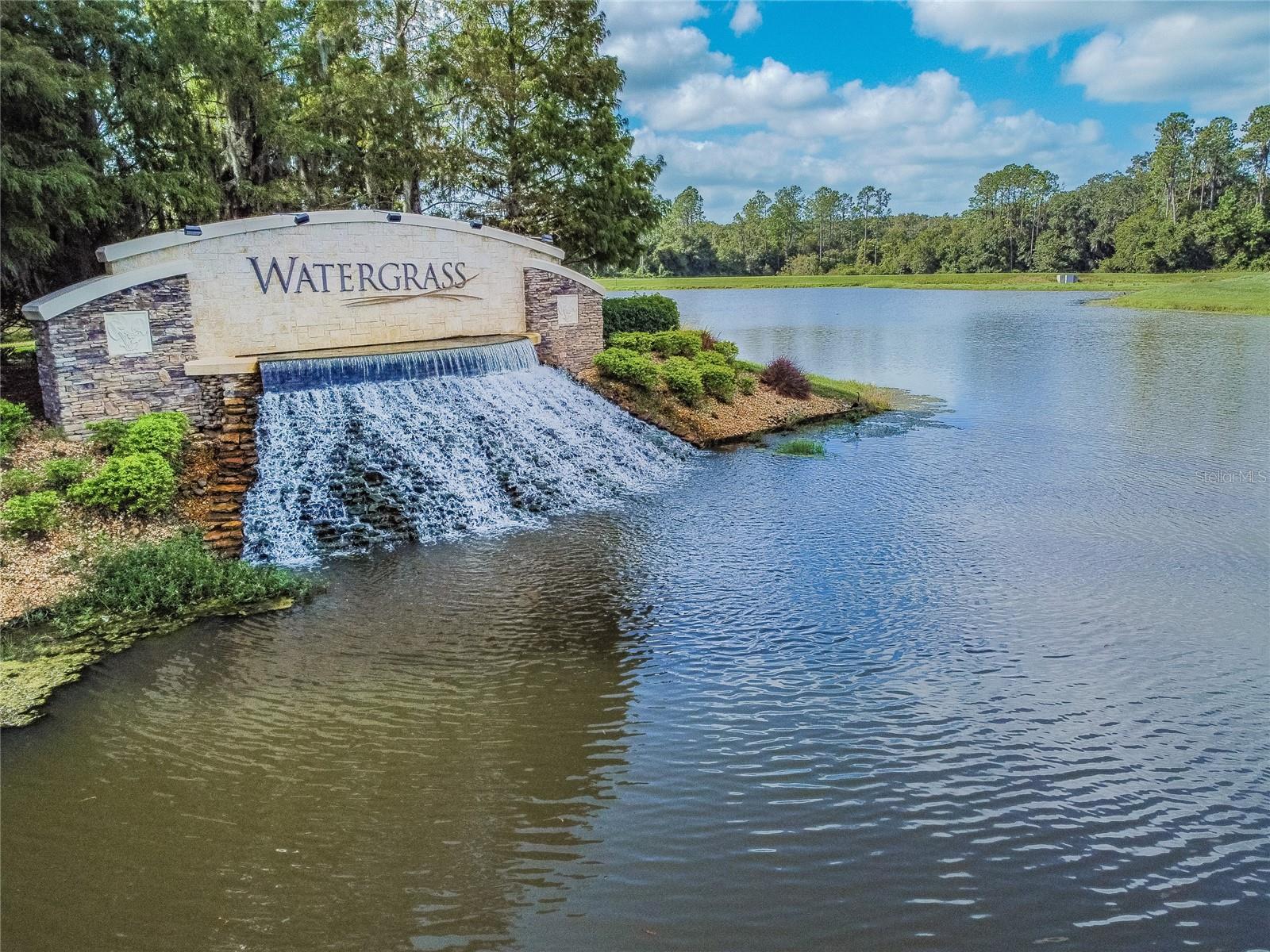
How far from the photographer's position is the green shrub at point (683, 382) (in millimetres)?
A: 20672

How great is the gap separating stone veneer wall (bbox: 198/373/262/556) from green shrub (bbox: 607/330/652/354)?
32.5 ft

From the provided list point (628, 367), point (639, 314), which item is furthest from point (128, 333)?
point (639, 314)

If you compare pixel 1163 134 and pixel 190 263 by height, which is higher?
pixel 1163 134

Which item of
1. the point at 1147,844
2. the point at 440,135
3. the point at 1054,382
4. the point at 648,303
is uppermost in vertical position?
the point at 440,135

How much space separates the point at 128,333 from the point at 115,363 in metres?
0.54

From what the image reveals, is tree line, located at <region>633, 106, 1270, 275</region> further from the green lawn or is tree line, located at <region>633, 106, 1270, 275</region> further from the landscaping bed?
the landscaping bed

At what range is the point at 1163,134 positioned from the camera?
3760 inches

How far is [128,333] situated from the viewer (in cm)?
1409

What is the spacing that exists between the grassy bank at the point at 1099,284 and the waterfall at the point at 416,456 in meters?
47.7

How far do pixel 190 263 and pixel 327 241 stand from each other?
8.76ft

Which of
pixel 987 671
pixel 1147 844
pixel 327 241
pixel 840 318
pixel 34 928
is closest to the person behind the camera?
pixel 34 928

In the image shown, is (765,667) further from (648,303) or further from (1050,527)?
(648,303)

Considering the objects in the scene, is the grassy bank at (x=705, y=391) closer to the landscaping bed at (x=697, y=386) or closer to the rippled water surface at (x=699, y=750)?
the landscaping bed at (x=697, y=386)

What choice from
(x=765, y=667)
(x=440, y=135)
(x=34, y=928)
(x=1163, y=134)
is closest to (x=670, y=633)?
(x=765, y=667)
